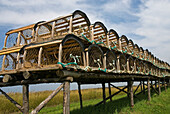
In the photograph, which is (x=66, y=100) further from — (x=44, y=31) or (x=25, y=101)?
(x=44, y=31)

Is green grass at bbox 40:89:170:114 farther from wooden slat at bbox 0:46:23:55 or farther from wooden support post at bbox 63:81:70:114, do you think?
wooden slat at bbox 0:46:23:55

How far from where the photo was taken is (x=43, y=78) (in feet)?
21.1

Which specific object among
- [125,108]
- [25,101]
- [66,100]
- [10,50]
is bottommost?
[125,108]

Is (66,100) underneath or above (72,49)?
underneath

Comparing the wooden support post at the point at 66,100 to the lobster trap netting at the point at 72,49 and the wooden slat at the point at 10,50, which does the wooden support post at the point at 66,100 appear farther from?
the wooden slat at the point at 10,50

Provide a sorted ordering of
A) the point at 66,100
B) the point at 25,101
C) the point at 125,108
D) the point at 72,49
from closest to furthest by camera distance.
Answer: the point at 66,100 → the point at 25,101 → the point at 72,49 → the point at 125,108

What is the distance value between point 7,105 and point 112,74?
Answer: 11.0 metres

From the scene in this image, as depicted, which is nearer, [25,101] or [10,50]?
[25,101]

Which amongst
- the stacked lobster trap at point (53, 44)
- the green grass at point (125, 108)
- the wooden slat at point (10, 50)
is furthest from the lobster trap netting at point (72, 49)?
the green grass at point (125, 108)

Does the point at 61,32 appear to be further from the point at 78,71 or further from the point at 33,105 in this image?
the point at 33,105

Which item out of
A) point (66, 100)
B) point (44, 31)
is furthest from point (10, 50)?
point (66, 100)

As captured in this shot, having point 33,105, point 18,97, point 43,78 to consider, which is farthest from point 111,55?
point 18,97

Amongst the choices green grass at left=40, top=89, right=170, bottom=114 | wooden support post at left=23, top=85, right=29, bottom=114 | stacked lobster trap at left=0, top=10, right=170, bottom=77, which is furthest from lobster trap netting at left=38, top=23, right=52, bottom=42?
green grass at left=40, top=89, right=170, bottom=114

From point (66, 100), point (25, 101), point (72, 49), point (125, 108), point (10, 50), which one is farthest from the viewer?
point (125, 108)
